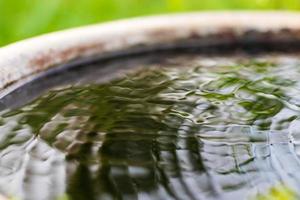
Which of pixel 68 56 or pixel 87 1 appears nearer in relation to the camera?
pixel 68 56

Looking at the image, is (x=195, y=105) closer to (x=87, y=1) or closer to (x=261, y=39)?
(x=261, y=39)

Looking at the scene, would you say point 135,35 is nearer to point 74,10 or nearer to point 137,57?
point 137,57

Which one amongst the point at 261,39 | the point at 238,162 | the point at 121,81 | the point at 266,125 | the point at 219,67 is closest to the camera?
the point at 238,162

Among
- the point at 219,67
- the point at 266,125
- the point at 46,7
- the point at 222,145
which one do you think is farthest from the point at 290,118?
the point at 46,7

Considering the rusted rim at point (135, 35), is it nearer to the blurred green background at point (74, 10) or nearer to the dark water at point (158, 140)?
the dark water at point (158, 140)

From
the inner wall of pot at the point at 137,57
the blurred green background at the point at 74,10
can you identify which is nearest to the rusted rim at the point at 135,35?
the inner wall of pot at the point at 137,57

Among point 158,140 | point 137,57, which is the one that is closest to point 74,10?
point 137,57
